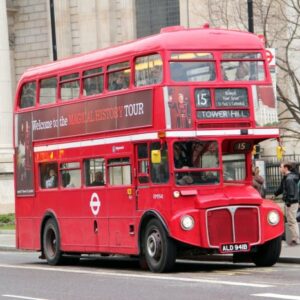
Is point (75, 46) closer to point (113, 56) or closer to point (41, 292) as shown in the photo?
point (113, 56)

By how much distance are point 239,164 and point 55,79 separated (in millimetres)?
5176

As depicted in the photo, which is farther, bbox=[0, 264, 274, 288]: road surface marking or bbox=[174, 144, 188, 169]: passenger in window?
bbox=[174, 144, 188, 169]: passenger in window

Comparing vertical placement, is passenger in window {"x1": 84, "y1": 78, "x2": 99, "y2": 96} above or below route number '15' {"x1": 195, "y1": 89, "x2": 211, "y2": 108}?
above

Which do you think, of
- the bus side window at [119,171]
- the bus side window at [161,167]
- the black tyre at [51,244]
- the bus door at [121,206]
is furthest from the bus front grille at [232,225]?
the black tyre at [51,244]

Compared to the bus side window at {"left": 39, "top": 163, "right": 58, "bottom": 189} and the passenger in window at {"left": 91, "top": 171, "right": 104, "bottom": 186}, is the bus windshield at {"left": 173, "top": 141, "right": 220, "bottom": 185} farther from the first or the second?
the bus side window at {"left": 39, "top": 163, "right": 58, "bottom": 189}

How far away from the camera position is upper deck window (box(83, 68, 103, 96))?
2152cm

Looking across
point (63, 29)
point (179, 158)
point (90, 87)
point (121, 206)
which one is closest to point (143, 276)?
point (121, 206)

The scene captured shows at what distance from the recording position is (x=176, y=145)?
19.2 metres

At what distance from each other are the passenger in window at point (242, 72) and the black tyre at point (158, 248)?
3070mm

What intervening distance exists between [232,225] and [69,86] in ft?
17.9

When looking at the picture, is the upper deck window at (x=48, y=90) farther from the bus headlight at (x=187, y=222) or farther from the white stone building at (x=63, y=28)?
the white stone building at (x=63, y=28)

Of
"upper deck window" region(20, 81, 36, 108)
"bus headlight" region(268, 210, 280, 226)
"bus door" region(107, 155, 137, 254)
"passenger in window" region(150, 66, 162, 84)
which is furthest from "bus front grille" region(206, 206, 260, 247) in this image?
"upper deck window" region(20, 81, 36, 108)

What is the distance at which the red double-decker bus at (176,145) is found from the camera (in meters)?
19.1

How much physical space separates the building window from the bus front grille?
30675 mm
